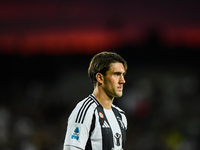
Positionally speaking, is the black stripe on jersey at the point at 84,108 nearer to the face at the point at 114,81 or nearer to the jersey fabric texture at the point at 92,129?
the jersey fabric texture at the point at 92,129

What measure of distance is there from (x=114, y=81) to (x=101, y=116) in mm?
364

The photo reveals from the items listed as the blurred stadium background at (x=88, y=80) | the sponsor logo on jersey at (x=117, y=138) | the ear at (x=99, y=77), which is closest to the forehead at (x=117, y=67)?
the ear at (x=99, y=77)

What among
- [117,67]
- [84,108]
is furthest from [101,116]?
[117,67]

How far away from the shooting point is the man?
288 cm

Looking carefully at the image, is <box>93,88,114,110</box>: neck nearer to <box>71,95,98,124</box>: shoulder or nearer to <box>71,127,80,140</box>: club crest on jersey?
<box>71,95,98,124</box>: shoulder

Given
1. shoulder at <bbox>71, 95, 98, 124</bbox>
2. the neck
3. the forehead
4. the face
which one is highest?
the forehead

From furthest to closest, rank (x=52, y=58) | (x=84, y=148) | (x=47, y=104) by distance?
(x=52, y=58) < (x=47, y=104) < (x=84, y=148)

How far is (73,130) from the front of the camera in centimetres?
289

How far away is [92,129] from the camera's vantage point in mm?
2920

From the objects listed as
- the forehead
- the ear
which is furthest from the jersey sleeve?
the forehead

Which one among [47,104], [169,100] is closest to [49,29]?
[47,104]

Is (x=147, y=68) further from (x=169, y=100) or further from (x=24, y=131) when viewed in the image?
(x=24, y=131)

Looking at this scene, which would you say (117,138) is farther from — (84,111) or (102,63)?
(102,63)

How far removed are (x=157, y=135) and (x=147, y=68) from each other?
5.47 ft
